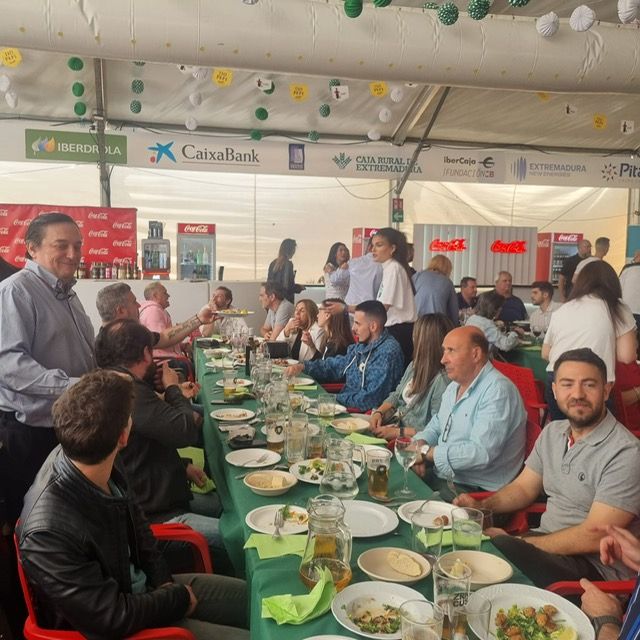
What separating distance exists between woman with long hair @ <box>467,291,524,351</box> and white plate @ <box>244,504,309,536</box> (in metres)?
3.91

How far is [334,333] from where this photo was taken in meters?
4.78

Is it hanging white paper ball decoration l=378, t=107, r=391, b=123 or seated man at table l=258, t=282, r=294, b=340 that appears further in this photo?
hanging white paper ball decoration l=378, t=107, r=391, b=123

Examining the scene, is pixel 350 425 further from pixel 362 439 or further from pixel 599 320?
pixel 599 320

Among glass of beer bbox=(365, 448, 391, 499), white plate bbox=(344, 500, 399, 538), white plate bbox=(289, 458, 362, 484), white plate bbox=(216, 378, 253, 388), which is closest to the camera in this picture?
white plate bbox=(344, 500, 399, 538)

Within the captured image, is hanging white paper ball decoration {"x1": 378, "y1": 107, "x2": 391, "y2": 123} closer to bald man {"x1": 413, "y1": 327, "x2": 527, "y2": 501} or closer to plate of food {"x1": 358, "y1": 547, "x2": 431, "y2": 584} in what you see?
bald man {"x1": 413, "y1": 327, "x2": 527, "y2": 501}

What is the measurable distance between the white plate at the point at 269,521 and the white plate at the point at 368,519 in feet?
0.45

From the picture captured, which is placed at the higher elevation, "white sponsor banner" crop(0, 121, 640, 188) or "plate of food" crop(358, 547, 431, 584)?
"white sponsor banner" crop(0, 121, 640, 188)

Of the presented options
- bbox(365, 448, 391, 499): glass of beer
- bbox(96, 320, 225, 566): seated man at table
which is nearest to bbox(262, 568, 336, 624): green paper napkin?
bbox(365, 448, 391, 499): glass of beer

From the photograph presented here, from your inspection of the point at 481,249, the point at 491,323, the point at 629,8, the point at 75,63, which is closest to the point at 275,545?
the point at 629,8

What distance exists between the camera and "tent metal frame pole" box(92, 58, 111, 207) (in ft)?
23.7

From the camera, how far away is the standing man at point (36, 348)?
2.48 m

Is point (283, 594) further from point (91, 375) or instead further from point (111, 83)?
point (111, 83)

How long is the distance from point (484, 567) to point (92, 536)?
1.01 metres

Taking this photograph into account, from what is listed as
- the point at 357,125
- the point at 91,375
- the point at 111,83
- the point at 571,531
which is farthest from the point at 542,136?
the point at 91,375
